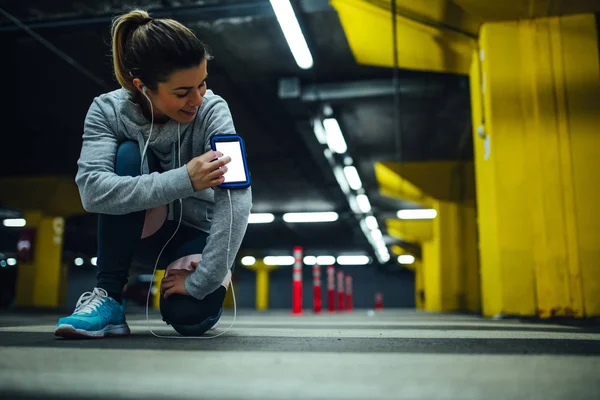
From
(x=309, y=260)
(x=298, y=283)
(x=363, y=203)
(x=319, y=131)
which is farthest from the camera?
(x=309, y=260)

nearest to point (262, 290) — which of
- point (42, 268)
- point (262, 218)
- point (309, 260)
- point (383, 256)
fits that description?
point (309, 260)

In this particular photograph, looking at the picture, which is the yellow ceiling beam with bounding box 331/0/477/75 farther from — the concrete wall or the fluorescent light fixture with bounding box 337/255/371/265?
the concrete wall

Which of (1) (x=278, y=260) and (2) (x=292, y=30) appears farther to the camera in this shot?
(1) (x=278, y=260)

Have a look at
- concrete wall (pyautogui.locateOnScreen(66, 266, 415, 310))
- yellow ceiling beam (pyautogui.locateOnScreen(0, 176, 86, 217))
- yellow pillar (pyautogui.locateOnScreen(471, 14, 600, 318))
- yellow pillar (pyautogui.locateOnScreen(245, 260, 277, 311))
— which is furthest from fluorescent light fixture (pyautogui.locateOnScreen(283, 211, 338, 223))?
concrete wall (pyautogui.locateOnScreen(66, 266, 415, 310))

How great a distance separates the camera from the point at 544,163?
14.4 feet

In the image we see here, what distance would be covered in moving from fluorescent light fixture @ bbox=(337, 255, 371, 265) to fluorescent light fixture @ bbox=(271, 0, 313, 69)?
21377mm

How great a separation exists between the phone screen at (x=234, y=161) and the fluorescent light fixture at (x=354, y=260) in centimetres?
2548

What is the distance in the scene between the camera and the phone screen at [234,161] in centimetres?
160

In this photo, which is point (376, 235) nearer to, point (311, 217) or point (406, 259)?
point (311, 217)

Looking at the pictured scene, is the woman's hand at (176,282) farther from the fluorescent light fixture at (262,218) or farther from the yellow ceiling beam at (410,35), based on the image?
the fluorescent light fixture at (262,218)

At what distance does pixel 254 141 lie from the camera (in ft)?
31.2

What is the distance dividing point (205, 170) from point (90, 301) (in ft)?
1.82

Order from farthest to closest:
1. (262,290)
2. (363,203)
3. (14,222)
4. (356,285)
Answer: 1. (356,285)
2. (262,290)
3. (14,222)
4. (363,203)

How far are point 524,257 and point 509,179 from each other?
64 centimetres
